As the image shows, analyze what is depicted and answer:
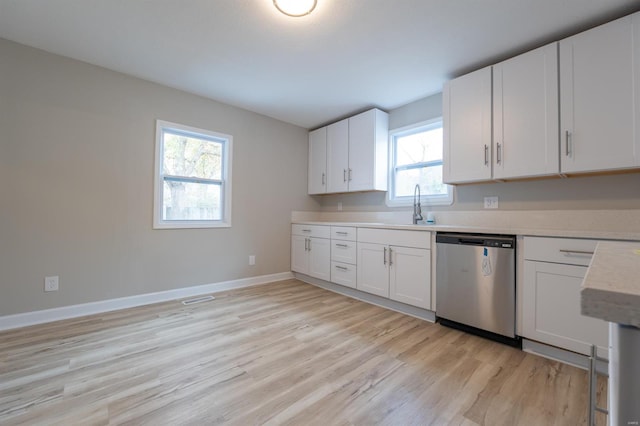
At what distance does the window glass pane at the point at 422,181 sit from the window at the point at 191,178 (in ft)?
7.35

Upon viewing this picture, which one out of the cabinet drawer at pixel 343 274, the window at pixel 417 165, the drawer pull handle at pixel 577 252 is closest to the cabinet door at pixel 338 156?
the window at pixel 417 165

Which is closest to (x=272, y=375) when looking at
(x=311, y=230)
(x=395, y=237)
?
(x=395, y=237)

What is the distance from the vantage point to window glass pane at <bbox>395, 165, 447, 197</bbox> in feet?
10.3

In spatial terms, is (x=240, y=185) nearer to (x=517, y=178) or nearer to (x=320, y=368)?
(x=320, y=368)

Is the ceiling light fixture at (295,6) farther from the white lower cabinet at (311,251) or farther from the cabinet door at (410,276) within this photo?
the white lower cabinet at (311,251)

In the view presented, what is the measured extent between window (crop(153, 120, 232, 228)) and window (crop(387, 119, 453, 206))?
2177mm

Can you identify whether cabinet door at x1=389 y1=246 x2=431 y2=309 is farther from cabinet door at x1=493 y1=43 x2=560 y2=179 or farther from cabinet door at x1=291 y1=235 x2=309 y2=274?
cabinet door at x1=291 y1=235 x2=309 y2=274

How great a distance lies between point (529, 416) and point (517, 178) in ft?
5.86

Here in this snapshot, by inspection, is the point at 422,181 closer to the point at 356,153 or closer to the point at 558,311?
the point at 356,153

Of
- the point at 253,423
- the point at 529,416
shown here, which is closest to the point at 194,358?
the point at 253,423

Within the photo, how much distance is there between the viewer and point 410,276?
265 cm

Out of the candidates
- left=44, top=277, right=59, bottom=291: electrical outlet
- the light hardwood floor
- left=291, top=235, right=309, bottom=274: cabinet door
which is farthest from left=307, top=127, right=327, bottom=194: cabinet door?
left=44, top=277, right=59, bottom=291: electrical outlet

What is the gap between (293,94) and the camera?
10.7 ft

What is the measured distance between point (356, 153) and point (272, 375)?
2815 mm
